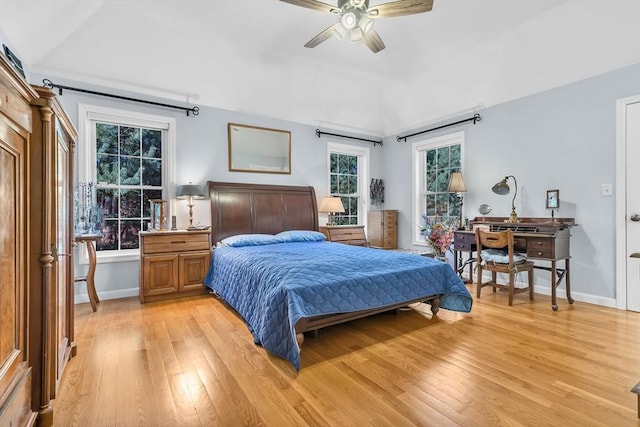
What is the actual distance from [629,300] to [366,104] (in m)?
4.31

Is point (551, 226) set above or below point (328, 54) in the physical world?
below

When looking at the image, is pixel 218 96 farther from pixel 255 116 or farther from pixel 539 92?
pixel 539 92

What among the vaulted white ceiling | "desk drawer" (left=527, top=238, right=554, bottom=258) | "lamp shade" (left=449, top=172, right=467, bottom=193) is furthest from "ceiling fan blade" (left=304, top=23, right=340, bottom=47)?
"desk drawer" (left=527, top=238, right=554, bottom=258)

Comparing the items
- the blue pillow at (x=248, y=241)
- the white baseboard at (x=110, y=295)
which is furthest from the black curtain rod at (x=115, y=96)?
the white baseboard at (x=110, y=295)

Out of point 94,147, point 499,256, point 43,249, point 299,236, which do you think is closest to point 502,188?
point 499,256

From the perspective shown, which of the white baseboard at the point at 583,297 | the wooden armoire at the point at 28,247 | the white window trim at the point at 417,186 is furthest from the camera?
the white window trim at the point at 417,186

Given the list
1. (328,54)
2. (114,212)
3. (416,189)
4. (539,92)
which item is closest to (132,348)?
(114,212)

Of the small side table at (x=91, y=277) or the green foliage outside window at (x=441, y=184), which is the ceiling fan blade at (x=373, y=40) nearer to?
the green foliage outside window at (x=441, y=184)

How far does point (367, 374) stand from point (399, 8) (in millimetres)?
2771

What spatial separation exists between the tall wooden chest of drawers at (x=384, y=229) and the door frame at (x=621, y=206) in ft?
9.95

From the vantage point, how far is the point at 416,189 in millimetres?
5504

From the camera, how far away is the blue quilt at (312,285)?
220cm

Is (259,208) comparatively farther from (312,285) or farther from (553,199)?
(553,199)

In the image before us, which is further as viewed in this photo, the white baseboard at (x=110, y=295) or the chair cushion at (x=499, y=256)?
the white baseboard at (x=110, y=295)
